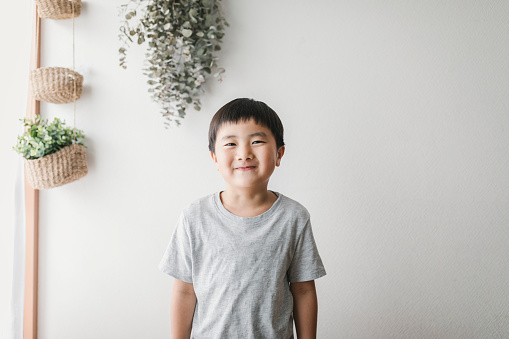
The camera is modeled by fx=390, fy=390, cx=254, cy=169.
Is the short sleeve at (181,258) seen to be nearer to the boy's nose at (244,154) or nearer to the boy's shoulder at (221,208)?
the boy's shoulder at (221,208)

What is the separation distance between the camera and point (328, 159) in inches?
71.8

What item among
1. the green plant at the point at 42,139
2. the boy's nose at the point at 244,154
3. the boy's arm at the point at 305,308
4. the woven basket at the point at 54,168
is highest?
A: the green plant at the point at 42,139

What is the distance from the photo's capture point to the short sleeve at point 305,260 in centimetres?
128

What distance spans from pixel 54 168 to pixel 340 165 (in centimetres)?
125

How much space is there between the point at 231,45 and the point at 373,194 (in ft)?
3.15

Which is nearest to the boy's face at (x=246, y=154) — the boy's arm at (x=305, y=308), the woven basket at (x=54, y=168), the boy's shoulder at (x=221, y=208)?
the boy's shoulder at (x=221, y=208)

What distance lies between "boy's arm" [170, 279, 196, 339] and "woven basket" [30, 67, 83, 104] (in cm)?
100

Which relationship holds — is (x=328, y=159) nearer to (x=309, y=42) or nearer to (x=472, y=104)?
(x=309, y=42)

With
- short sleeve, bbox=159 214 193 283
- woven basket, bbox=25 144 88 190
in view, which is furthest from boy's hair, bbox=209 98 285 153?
woven basket, bbox=25 144 88 190

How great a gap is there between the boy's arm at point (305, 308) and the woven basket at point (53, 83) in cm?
127

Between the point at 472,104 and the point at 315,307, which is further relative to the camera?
the point at 472,104

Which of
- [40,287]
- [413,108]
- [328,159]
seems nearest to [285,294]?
[328,159]

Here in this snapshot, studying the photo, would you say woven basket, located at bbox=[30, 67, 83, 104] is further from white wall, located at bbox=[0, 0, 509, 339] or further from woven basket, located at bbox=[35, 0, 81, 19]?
woven basket, located at bbox=[35, 0, 81, 19]

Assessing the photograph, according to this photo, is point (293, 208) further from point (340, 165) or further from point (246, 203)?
point (340, 165)
